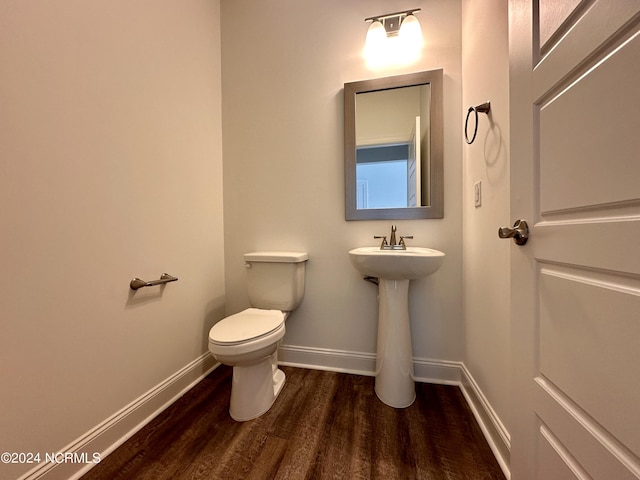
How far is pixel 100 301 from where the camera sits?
1.00 meters

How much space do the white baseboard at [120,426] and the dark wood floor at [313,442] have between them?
0.04m

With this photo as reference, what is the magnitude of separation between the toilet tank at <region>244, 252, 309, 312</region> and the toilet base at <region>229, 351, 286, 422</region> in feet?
1.16

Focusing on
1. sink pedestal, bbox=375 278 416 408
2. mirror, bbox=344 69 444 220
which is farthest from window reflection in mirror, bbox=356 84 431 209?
sink pedestal, bbox=375 278 416 408

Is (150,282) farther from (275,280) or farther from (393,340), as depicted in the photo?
(393,340)

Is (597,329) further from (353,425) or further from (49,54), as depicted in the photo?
(49,54)

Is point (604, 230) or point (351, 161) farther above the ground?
point (351, 161)

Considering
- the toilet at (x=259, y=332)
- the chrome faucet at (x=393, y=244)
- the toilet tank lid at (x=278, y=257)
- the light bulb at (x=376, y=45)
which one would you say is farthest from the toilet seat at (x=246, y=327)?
the light bulb at (x=376, y=45)

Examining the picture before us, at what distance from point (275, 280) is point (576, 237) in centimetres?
132

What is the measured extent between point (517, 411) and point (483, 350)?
479 mm

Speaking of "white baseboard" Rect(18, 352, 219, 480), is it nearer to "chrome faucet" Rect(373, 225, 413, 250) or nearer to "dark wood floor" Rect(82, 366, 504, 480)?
"dark wood floor" Rect(82, 366, 504, 480)

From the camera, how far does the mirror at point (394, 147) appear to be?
1.43 m

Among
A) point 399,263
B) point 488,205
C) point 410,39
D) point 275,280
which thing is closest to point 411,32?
point 410,39

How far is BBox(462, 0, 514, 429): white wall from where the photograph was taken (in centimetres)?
94

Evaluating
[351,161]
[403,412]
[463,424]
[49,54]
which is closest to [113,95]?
[49,54]
